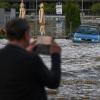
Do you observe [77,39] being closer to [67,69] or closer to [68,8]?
[68,8]

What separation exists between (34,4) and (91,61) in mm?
81503

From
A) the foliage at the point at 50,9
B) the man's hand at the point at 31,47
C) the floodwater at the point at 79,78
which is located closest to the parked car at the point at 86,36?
the floodwater at the point at 79,78

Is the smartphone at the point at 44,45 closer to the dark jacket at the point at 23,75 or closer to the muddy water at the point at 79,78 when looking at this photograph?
the dark jacket at the point at 23,75

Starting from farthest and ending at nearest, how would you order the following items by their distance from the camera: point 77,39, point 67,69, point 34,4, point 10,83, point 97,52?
point 34,4 < point 77,39 < point 97,52 < point 67,69 < point 10,83

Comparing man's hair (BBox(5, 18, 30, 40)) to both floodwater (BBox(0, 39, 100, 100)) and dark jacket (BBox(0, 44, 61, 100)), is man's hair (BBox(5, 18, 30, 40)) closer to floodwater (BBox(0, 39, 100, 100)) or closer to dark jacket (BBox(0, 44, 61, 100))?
dark jacket (BBox(0, 44, 61, 100))

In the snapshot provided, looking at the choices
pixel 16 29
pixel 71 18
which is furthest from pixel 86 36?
pixel 16 29

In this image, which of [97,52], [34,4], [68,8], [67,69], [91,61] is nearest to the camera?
[67,69]

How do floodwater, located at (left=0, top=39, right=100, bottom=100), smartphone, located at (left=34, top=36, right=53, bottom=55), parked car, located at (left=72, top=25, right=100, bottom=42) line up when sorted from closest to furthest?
1. smartphone, located at (left=34, top=36, right=53, bottom=55)
2. floodwater, located at (left=0, top=39, right=100, bottom=100)
3. parked car, located at (left=72, top=25, right=100, bottom=42)

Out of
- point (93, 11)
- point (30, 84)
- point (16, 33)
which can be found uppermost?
point (16, 33)

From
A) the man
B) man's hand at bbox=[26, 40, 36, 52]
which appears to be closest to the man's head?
the man

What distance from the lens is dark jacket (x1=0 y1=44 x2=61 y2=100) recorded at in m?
4.57

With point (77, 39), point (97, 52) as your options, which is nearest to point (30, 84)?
point (97, 52)

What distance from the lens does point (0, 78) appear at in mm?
4660

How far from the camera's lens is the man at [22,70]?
4566 mm
